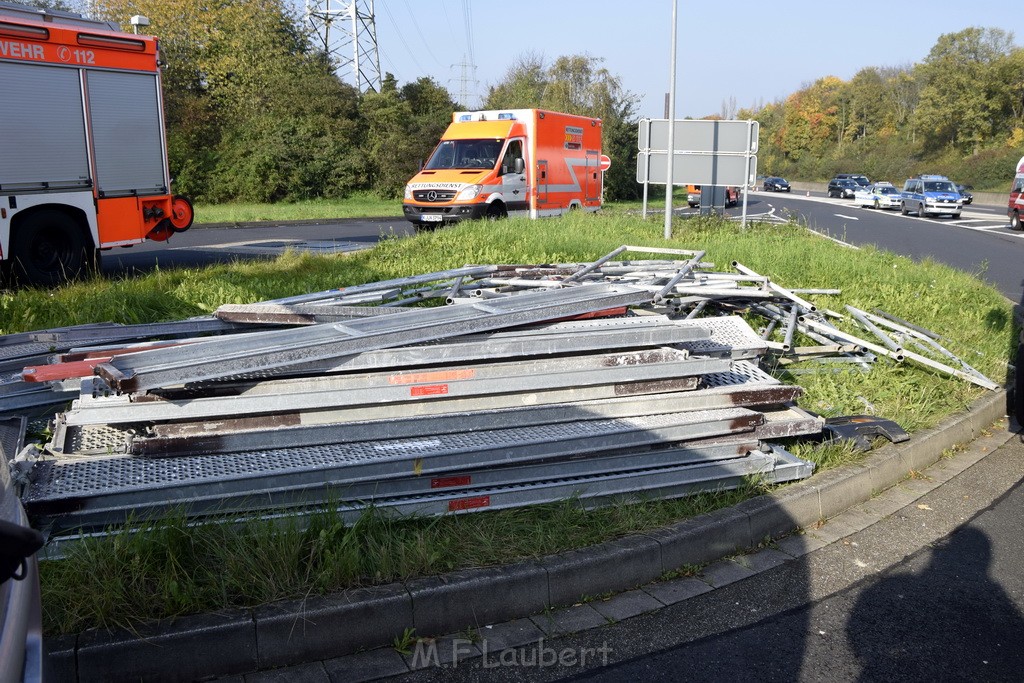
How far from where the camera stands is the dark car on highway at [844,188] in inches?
2511

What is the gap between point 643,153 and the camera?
1870 centimetres

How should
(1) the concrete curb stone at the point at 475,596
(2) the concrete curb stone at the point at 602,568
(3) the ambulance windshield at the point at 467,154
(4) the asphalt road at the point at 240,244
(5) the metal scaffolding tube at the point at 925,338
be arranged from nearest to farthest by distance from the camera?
1. (1) the concrete curb stone at the point at 475,596
2. (2) the concrete curb stone at the point at 602,568
3. (5) the metal scaffolding tube at the point at 925,338
4. (4) the asphalt road at the point at 240,244
5. (3) the ambulance windshield at the point at 467,154

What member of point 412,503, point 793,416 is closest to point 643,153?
point 793,416

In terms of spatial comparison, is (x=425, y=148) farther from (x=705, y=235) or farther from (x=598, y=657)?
(x=598, y=657)

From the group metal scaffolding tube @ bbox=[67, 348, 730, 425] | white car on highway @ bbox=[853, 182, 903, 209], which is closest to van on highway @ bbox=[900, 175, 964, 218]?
white car on highway @ bbox=[853, 182, 903, 209]

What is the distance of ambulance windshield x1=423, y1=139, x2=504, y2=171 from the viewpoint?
2119cm

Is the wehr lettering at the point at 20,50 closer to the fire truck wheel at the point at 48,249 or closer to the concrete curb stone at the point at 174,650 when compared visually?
the fire truck wheel at the point at 48,249

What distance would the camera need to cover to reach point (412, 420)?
4332 millimetres

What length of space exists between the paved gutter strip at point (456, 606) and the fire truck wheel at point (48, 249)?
29.5 feet

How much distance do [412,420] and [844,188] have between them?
218ft

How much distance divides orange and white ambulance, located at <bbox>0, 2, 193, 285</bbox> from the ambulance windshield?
8.96m

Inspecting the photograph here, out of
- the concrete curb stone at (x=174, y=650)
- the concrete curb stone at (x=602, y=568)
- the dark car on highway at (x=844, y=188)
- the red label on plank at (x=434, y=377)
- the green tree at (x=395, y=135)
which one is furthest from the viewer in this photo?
the dark car on highway at (x=844, y=188)

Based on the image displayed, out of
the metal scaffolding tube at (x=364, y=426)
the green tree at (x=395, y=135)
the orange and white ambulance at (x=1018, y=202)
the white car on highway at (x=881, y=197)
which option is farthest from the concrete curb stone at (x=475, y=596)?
the white car on highway at (x=881, y=197)

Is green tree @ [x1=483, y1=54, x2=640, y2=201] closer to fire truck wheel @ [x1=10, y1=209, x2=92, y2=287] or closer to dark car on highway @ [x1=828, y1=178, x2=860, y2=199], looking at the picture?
dark car on highway @ [x1=828, y1=178, x2=860, y2=199]
